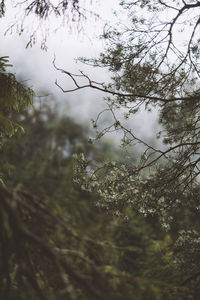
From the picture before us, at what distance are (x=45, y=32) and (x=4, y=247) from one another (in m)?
2.87

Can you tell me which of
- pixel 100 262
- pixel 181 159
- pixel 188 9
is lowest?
pixel 100 262

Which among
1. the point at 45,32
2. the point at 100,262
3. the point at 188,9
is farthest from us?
the point at 188,9

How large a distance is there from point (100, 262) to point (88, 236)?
26cm

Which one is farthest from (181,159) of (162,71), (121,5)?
(121,5)

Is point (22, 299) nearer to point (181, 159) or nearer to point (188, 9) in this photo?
point (181, 159)

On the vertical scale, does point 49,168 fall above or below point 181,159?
below

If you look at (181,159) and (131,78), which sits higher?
(131,78)

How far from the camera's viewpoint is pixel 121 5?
4.57 meters

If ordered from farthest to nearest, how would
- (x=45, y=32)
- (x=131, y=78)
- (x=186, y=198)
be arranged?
(x=186, y=198), (x=131, y=78), (x=45, y=32)

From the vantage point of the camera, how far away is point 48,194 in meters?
1.60

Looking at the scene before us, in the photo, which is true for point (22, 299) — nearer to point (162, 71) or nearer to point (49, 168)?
point (49, 168)

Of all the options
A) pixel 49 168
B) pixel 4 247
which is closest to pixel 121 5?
pixel 49 168

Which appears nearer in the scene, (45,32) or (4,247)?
(4,247)

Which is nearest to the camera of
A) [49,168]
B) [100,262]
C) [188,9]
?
[49,168]
